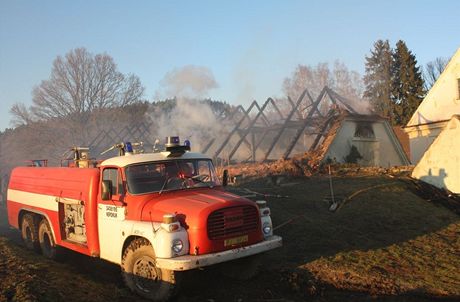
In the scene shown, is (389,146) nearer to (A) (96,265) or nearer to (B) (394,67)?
(A) (96,265)

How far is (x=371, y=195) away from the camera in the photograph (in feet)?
40.8

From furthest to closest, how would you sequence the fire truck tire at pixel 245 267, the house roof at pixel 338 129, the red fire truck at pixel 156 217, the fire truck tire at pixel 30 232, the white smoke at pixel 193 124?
the white smoke at pixel 193 124
the house roof at pixel 338 129
the fire truck tire at pixel 30 232
the fire truck tire at pixel 245 267
the red fire truck at pixel 156 217

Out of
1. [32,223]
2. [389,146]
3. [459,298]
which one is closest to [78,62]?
[389,146]

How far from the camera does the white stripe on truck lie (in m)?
8.82

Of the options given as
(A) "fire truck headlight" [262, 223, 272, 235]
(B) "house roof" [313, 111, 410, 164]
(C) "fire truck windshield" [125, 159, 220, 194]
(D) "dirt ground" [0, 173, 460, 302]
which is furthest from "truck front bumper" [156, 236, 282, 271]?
(B) "house roof" [313, 111, 410, 164]

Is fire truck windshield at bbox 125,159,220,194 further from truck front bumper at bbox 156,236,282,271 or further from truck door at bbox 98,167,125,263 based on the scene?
truck front bumper at bbox 156,236,282,271

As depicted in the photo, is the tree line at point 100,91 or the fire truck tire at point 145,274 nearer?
the fire truck tire at point 145,274

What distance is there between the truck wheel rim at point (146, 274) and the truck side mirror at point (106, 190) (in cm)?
124

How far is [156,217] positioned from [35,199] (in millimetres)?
4811

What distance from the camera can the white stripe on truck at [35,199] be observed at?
8820 millimetres

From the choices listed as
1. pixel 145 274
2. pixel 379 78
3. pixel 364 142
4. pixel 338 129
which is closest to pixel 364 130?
pixel 364 142

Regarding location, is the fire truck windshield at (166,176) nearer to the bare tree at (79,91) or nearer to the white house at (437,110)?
the white house at (437,110)

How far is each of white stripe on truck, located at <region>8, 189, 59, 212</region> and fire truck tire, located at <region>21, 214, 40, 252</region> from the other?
1.30 feet

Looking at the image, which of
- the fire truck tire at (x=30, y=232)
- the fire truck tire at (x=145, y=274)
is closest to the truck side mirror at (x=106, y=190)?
the fire truck tire at (x=145, y=274)
